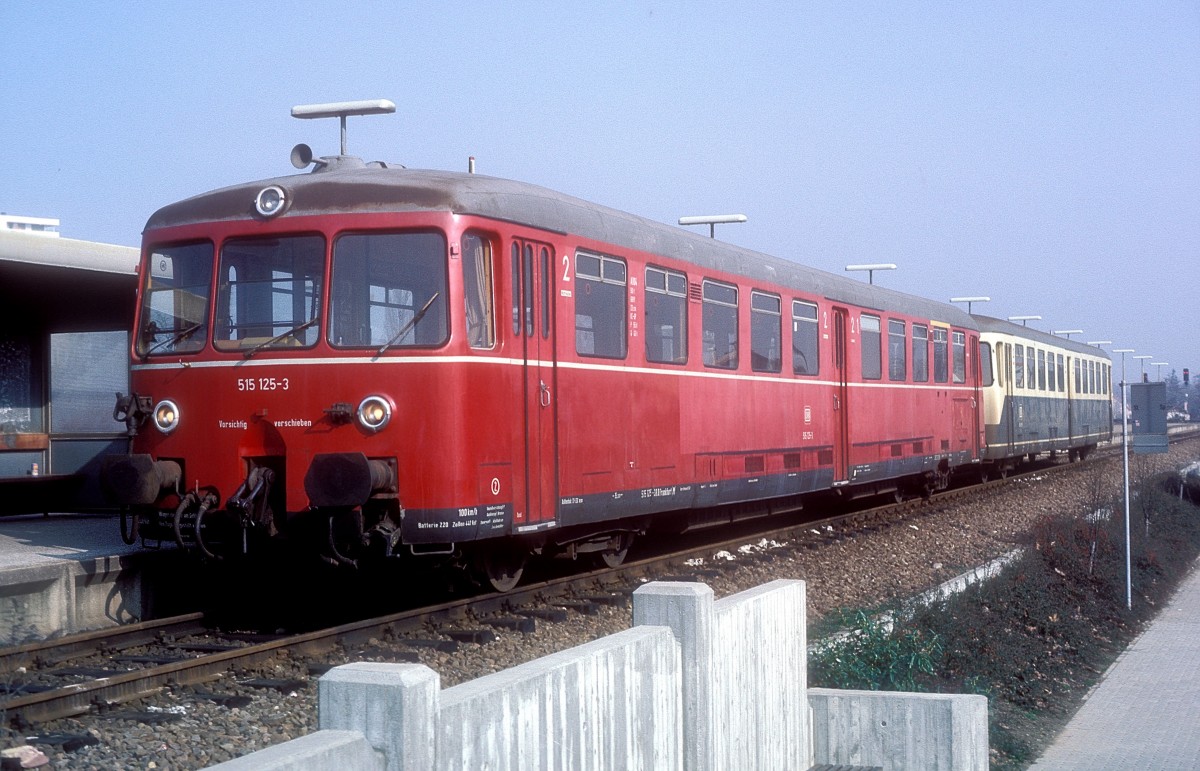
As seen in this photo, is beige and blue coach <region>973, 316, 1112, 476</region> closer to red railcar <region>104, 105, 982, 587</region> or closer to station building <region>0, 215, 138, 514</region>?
red railcar <region>104, 105, 982, 587</region>

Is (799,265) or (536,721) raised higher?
(799,265)

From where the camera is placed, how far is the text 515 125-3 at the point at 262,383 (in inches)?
352

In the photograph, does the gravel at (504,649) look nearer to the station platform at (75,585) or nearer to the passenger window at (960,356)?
the station platform at (75,585)

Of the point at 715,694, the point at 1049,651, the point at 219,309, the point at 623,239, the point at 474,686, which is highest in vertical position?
the point at 623,239

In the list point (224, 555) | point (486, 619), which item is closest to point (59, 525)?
point (224, 555)

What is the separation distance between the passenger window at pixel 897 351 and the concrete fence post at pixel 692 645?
13.3 metres

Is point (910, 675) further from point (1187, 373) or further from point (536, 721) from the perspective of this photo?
point (1187, 373)

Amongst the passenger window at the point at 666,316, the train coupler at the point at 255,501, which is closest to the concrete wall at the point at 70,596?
the train coupler at the point at 255,501

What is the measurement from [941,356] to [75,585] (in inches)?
600

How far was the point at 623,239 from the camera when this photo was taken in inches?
430

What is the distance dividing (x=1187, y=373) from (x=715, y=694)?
56.4 metres

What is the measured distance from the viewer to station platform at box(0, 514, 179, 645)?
8914 mm

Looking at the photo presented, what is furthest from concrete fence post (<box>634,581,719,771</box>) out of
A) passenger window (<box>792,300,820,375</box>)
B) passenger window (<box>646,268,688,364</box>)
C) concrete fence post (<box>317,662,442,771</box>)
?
passenger window (<box>792,300,820,375</box>)

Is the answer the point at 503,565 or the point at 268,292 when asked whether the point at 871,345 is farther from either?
the point at 268,292
